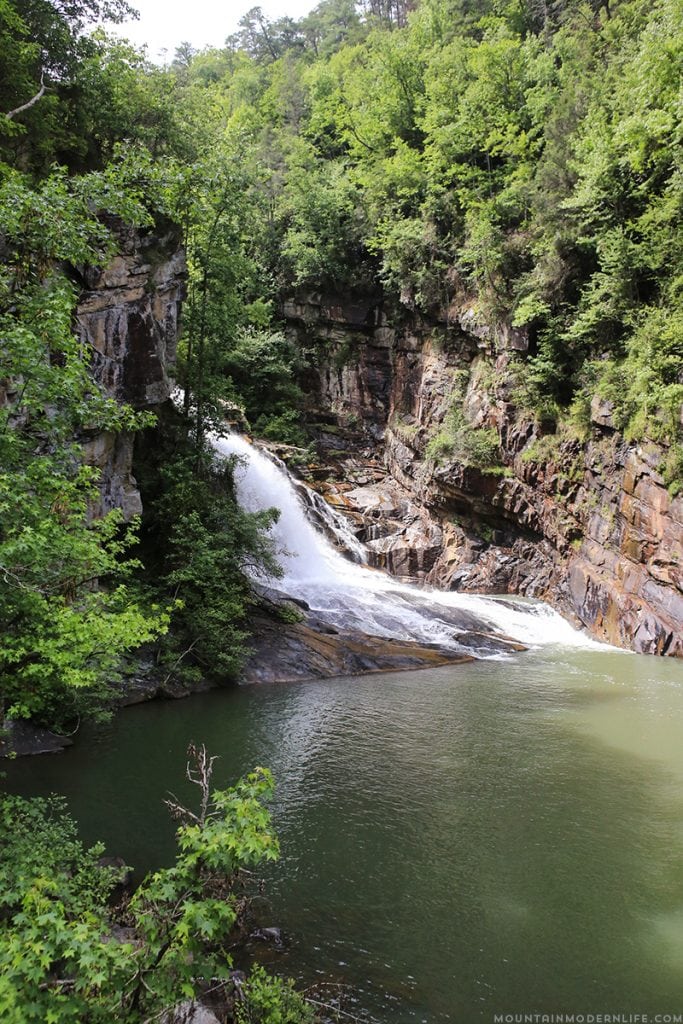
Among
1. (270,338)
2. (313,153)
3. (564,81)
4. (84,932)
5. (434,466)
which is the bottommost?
(84,932)

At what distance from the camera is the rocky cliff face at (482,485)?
17.6 meters

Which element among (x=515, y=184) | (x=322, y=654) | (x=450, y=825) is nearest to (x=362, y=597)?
(x=322, y=654)

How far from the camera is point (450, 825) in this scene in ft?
26.1

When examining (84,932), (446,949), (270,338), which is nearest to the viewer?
(84,932)

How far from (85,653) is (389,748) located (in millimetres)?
5978

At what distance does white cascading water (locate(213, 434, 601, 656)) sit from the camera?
1791 cm

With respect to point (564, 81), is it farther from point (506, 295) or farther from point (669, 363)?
point (669, 363)

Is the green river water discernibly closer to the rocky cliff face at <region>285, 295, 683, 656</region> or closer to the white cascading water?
the white cascading water

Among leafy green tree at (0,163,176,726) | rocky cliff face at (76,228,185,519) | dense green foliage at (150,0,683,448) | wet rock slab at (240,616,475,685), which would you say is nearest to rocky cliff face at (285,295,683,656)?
dense green foliage at (150,0,683,448)

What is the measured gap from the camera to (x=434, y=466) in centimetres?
2500

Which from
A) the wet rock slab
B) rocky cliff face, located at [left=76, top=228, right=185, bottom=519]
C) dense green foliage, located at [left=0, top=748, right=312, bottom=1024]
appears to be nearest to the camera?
dense green foliage, located at [left=0, top=748, right=312, bottom=1024]

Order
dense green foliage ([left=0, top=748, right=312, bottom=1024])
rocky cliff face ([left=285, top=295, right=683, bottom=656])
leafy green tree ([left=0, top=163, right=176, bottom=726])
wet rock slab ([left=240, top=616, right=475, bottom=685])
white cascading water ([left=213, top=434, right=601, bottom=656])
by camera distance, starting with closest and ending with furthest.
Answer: dense green foliage ([left=0, top=748, right=312, bottom=1024]) → leafy green tree ([left=0, top=163, right=176, bottom=726]) → wet rock slab ([left=240, top=616, right=475, bottom=685]) → rocky cliff face ([left=285, top=295, right=683, bottom=656]) → white cascading water ([left=213, top=434, right=601, bottom=656])

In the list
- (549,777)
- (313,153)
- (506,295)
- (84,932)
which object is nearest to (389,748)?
(549,777)

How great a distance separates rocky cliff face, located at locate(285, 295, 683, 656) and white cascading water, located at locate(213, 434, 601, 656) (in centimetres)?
113
